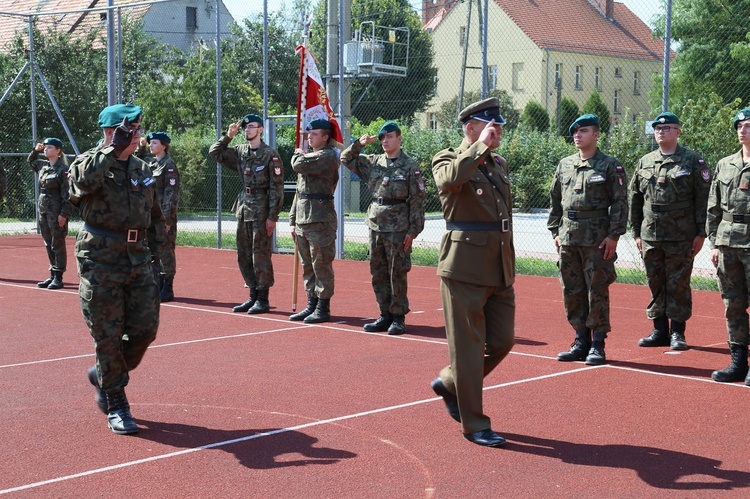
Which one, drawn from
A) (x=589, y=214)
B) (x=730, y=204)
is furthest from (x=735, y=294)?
(x=589, y=214)

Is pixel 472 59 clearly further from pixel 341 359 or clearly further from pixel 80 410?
pixel 80 410

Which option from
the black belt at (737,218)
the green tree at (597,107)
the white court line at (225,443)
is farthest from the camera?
the green tree at (597,107)

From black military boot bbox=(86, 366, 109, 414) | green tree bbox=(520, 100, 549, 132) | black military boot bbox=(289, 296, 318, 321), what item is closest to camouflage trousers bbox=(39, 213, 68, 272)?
black military boot bbox=(289, 296, 318, 321)

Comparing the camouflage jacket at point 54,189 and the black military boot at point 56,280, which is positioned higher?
the camouflage jacket at point 54,189

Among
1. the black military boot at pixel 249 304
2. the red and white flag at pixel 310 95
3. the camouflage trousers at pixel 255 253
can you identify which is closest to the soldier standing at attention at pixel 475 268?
the camouflage trousers at pixel 255 253

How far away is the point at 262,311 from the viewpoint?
438 inches

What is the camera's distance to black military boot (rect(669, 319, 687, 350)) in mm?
8953

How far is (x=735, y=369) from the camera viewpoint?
7539 millimetres

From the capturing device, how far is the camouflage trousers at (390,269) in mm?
9695

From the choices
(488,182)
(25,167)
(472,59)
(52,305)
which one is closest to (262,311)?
(52,305)

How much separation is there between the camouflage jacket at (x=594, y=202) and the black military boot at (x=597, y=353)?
0.80 m

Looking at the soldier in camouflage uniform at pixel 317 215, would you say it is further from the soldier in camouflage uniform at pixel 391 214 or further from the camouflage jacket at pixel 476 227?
the camouflage jacket at pixel 476 227

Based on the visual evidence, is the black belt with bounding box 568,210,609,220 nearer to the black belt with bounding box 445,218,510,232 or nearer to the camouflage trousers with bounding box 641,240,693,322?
the camouflage trousers with bounding box 641,240,693,322

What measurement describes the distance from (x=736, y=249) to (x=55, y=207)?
9261 mm
